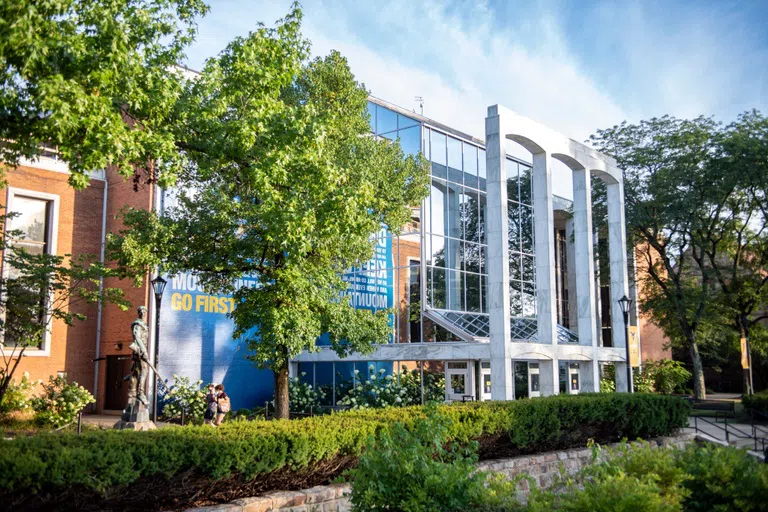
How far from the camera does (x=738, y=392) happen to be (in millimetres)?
52500

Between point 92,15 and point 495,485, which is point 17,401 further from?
point 495,485

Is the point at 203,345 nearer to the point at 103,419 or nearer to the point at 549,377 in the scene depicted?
the point at 103,419

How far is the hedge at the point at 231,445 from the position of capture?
22.7ft

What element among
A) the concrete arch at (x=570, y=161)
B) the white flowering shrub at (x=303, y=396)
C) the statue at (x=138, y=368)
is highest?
the concrete arch at (x=570, y=161)

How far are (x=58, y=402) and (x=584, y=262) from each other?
18985 mm

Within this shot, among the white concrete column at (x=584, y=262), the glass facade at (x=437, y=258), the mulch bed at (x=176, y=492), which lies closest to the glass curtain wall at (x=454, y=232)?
the glass facade at (x=437, y=258)

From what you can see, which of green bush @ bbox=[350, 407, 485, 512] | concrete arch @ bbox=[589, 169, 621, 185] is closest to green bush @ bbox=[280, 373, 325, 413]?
concrete arch @ bbox=[589, 169, 621, 185]

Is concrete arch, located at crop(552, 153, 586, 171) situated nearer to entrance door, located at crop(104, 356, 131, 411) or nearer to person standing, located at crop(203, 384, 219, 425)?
person standing, located at crop(203, 384, 219, 425)

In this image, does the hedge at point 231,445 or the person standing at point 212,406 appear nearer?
the hedge at point 231,445

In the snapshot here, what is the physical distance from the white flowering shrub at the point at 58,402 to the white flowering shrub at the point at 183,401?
2.41 meters

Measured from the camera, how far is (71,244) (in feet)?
77.3

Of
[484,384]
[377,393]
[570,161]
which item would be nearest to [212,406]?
[377,393]

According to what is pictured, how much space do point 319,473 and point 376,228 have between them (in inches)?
248

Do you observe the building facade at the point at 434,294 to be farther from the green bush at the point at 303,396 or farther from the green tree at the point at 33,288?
the green tree at the point at 33,288
